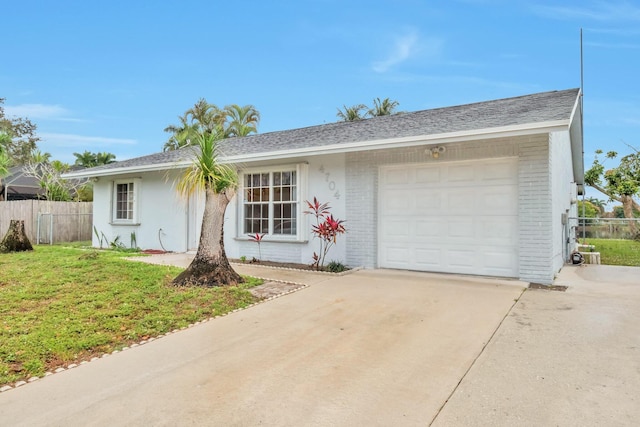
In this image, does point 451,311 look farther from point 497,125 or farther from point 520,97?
point 520,97

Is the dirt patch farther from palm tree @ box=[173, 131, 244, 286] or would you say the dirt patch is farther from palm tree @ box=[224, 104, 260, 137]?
palm tree @ box=[224, 104, 260, 137]

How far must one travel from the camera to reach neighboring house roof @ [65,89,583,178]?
20.9ft

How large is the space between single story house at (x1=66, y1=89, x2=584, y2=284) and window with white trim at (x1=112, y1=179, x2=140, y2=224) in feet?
4.76

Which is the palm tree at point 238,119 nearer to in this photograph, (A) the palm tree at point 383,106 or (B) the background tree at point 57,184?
(A) the palm tree at point 383,106

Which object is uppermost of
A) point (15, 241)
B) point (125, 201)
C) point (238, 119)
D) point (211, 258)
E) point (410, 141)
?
point (238, 119)

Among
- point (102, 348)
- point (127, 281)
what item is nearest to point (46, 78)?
point (127, 281)

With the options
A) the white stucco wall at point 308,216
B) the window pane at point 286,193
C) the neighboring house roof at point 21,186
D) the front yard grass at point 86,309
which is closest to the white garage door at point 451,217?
the white stucco wall at point 308,216

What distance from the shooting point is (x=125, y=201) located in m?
13.0

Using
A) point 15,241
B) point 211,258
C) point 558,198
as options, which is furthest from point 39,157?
point 558,198

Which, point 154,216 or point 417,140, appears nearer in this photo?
point 417,140

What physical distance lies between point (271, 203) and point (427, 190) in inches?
156

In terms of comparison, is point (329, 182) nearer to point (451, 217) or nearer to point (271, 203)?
point (271, 203)

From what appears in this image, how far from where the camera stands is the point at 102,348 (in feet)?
13.1

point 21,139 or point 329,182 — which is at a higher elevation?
point 21,139
